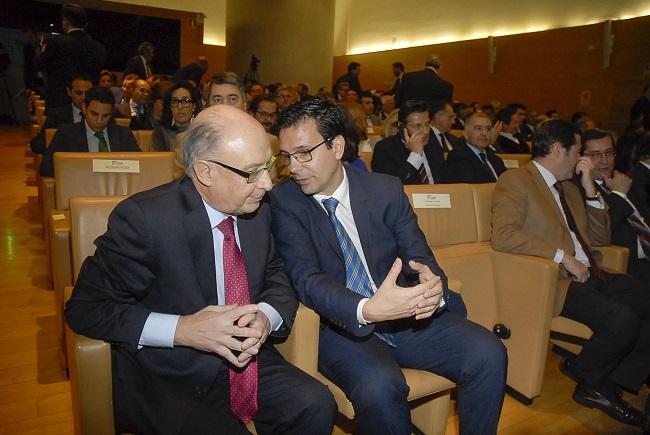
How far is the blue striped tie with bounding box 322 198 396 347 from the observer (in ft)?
6.23

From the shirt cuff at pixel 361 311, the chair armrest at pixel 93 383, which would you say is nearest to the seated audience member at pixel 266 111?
the shirt cuff at pixel 361 311

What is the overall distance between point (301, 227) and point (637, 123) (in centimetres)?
610

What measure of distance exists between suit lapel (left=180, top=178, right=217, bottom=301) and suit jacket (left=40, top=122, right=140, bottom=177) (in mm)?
2427

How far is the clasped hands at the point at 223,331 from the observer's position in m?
1.38

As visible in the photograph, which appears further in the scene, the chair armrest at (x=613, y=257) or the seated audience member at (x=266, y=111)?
the seated audience member at (x=266, y=111)

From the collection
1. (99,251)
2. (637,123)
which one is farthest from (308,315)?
(637,123)

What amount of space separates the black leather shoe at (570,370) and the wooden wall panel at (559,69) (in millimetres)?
6843

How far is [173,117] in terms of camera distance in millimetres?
3855

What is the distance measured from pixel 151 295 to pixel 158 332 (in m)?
0.15

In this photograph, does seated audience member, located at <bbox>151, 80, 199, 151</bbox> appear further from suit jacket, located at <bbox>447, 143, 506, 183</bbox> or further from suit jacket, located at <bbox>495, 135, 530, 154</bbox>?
suit jacket, located at <bbox>495, 135, 530, 154</bbox>

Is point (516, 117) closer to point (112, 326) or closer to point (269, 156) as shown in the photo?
point (269, 156)

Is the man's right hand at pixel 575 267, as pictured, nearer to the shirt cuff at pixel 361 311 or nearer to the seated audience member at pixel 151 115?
the shirt cuff at pixel 361 311

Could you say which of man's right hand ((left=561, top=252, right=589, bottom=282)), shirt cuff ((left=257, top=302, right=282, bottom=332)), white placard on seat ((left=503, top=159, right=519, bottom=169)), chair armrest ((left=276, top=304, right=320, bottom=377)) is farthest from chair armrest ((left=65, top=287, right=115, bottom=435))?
white placard on seat ((left=503, top=159, right=519, bottom=169))

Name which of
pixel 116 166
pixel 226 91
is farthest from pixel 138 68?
pixel 116 166
